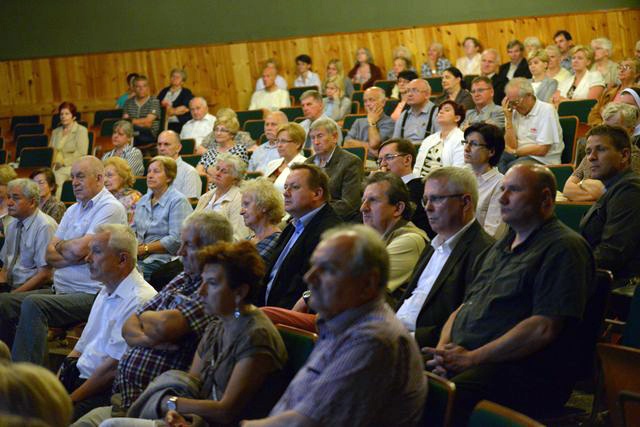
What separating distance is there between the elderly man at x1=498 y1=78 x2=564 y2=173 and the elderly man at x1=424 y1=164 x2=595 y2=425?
3092mm

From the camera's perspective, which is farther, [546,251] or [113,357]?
[113,357]

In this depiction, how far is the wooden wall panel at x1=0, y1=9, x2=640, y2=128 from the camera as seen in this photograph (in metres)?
11.1

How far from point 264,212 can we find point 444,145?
75.5 inches

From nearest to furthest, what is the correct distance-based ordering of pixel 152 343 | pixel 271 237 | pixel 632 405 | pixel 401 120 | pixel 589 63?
pixel 632 405
pixel 152 343
pixel 271 237
pixel 401 120
pixel 589 63

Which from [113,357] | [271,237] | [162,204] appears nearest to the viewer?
[113,357]

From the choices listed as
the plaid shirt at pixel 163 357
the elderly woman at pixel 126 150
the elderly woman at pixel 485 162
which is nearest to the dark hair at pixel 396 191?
the elderly woman at pixel 485 162

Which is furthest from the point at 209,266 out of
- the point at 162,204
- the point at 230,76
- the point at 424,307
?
the point at 230,76

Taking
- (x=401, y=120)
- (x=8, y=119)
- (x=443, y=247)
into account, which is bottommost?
(x=443, y=247)

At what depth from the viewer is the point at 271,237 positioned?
4.30 metres

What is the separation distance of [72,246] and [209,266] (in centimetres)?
215

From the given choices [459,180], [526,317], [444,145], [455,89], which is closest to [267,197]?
[459,180]

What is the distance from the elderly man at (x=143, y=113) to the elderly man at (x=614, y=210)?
6.42 m

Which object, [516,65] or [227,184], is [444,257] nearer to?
[227,184]

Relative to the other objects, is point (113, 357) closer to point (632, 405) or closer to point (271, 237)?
point (271, 237)
